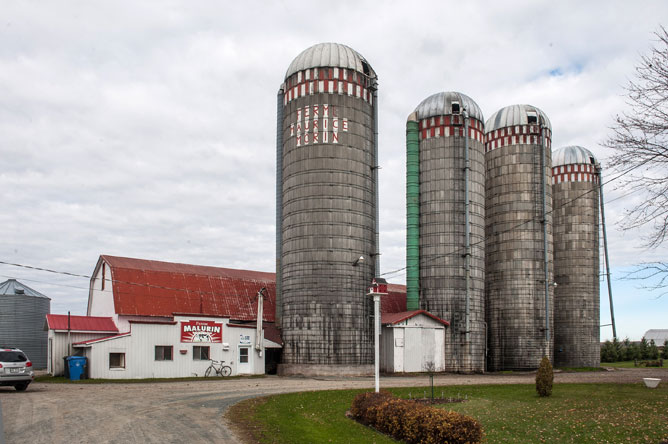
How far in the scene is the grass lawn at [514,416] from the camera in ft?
53.5

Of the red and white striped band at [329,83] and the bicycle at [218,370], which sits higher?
the red and white striped band at [329,83]

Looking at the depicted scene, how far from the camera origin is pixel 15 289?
5512cm

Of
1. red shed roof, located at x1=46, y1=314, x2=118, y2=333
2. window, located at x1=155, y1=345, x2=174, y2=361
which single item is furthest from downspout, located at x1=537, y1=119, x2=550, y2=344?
red shed roof, located at x1=46, y1=314, x2=118, y2=333

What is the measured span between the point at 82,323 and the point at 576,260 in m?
47.7

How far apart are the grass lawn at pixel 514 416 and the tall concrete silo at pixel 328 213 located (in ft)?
52.4

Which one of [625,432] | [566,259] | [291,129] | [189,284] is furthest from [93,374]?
[566,259]

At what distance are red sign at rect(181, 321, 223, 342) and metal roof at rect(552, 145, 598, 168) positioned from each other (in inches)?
1652

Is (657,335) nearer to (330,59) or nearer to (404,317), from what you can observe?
(404,317)

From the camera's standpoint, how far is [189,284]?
52250 mm

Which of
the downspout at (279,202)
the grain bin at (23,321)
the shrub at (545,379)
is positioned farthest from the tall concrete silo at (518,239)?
the grain bin at (23,321)

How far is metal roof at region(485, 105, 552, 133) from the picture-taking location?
5862 centimetres

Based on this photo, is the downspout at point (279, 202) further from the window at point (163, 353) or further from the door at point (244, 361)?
the window at point (163, 353)

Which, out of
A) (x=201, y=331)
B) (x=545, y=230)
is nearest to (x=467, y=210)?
(x=545, y=230)

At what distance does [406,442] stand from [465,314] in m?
36.2
